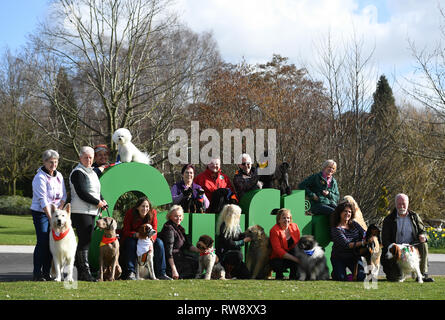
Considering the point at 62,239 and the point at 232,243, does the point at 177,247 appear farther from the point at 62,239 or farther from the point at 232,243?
the point at 62,239

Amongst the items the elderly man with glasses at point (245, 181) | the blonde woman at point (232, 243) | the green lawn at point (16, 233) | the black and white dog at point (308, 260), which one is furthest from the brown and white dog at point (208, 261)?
the green lawn at point (16, 233)

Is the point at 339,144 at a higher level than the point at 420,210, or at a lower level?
higher

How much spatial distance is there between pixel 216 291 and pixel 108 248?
70.5 inches

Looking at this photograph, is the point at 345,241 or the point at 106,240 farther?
the point at 345,241

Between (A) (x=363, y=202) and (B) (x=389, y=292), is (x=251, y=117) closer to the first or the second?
(A) (x=363, y=202)

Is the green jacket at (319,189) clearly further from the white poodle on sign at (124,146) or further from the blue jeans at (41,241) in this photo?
the blue jeans at (41,241)

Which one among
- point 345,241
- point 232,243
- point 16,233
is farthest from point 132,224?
point 16,233

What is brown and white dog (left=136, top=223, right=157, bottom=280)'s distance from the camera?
798 cm

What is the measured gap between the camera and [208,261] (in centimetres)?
836

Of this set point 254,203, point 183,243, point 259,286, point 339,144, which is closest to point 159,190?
point 183,243

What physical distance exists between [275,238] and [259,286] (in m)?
1.37

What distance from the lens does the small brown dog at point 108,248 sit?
303 inches

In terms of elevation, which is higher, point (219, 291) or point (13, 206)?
point (13, 206)
